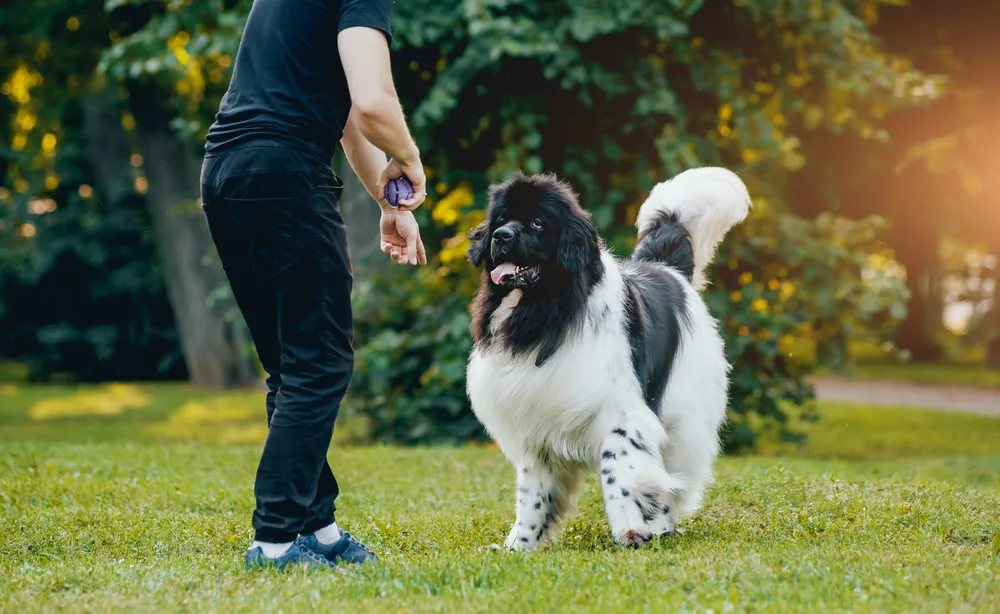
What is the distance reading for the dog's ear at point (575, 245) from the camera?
15.7 ft

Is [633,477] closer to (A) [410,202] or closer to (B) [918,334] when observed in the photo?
(A) [410,202]

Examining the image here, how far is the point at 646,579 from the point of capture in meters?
3.92

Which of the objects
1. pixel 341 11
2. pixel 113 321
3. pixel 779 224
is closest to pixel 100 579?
pixel 341 11

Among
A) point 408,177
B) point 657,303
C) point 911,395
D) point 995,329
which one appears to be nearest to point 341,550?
point 408,177

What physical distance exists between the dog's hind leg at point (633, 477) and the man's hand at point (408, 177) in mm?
1408

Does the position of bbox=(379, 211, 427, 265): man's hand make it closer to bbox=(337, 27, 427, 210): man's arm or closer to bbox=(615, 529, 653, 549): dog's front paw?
bbox=(337, 27, 427, 210): man's arm

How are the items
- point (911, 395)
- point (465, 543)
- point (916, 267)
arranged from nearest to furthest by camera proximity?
1. point (465, 543)
2. point (911, 395)
3. point (916, 267)

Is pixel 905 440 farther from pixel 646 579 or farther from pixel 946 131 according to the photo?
pixel 646 579

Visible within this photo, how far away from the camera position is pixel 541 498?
16.6ft

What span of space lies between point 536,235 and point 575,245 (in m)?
0.18

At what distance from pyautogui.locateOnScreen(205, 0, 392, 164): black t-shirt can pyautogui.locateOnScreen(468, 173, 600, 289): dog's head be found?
1.00m

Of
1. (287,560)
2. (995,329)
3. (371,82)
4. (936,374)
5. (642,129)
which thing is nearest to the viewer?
(371,82)

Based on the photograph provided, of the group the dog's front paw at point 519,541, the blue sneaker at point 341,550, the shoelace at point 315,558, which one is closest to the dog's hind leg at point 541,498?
the dog's front paw at point 519,541

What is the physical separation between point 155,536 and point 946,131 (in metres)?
15.7
